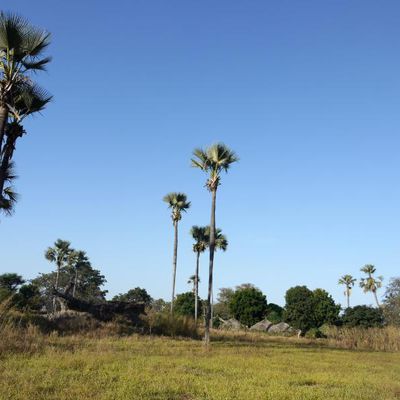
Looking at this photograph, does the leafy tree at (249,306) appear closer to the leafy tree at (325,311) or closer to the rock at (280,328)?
the rock at (280,328)

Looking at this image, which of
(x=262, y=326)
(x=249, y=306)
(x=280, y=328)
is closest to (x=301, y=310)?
(x=280, y=328)

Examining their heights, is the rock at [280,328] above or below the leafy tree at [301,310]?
below

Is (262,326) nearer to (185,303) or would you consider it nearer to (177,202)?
(185,303)

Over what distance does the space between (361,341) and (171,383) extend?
1080 inches

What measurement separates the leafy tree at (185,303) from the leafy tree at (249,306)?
692cm

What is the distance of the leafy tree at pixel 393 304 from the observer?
60812 mm

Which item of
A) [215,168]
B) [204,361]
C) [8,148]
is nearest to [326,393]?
[204,361]

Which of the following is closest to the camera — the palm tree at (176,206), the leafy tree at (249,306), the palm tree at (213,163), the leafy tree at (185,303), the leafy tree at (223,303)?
the palm tree at (213,163)

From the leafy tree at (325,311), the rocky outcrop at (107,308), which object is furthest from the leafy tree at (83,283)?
the rocky outcrop at (107,308)

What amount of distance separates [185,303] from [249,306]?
36.0 feet

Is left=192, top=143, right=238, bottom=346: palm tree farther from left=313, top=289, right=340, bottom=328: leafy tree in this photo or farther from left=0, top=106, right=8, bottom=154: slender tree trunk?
left=313, top=289, right=340, bottom=328: leafy tree

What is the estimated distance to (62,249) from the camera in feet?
211

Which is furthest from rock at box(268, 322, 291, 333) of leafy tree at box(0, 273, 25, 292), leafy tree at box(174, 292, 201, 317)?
leafy tree at box(0, 273, 25, 292)

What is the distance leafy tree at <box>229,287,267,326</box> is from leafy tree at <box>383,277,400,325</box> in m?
17.9
